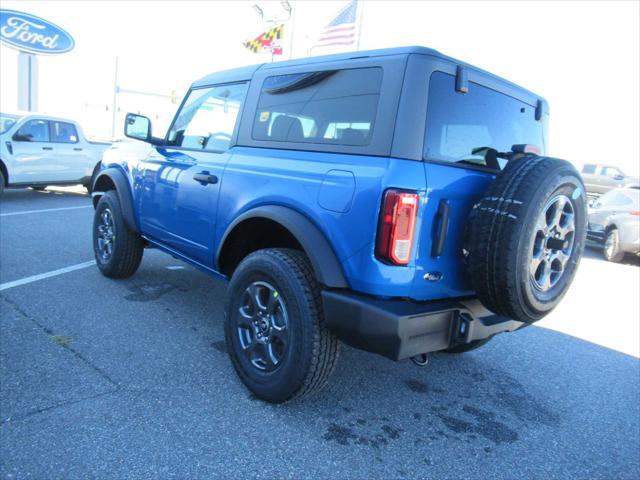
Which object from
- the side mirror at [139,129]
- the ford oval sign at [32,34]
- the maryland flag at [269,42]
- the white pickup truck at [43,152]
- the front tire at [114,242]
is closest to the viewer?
the side mirror at [139,129]

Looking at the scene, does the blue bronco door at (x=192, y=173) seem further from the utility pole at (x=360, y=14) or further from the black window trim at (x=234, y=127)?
the utility pole at (x=360, y=14)

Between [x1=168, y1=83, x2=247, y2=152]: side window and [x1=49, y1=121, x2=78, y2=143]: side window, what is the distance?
722cm

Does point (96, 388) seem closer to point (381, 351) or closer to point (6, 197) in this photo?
point (381, 351)

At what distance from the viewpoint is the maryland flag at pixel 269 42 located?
1648 centimetres

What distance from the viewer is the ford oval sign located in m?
16.9

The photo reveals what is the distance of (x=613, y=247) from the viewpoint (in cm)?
952

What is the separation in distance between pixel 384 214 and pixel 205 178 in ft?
5.18

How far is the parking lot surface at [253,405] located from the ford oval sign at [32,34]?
1681 centimetres

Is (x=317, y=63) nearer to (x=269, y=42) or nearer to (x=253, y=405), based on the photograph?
(x=253, y=405)

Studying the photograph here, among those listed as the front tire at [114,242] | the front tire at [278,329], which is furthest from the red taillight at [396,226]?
the front tire at [114,242]

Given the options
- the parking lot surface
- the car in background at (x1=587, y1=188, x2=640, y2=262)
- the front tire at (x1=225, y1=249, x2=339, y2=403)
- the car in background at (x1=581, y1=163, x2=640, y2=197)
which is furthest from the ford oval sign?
the car in background at (x1=581, y1=163, x2=640, y2=197)

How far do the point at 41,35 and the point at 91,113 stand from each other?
5033cm

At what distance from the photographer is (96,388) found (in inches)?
105

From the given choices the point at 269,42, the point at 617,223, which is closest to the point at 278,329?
the point at 617,223
